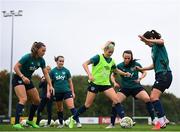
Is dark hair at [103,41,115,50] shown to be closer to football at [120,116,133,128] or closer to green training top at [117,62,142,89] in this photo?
green training top at [117,62,142,89]

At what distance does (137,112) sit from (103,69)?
87.2 m

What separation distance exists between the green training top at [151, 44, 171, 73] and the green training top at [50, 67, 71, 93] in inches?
178

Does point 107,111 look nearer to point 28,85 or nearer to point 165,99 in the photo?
point 165,99

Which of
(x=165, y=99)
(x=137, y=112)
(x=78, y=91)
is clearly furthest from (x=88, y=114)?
(x=165, y=99)

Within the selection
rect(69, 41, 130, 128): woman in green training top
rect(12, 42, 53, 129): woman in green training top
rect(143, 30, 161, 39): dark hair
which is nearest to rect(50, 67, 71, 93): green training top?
rect(69, 41, 130, 128): woman in green training top

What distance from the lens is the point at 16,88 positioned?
481 inches

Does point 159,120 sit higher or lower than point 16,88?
lower

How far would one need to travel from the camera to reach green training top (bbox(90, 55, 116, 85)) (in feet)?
42.5

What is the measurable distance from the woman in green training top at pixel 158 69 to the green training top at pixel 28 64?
3.00 m

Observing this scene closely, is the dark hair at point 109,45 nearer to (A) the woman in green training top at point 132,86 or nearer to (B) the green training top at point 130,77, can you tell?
(A) the woman in green training top at point 132,86

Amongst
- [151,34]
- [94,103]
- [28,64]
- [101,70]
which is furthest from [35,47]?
[94,103]

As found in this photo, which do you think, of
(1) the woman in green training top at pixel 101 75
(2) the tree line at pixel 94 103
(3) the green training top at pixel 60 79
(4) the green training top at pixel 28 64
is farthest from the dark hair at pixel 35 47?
(2) the tree line at pixel 94 103

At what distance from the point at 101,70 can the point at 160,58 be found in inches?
83.9

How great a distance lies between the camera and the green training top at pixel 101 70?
42.5 feet
